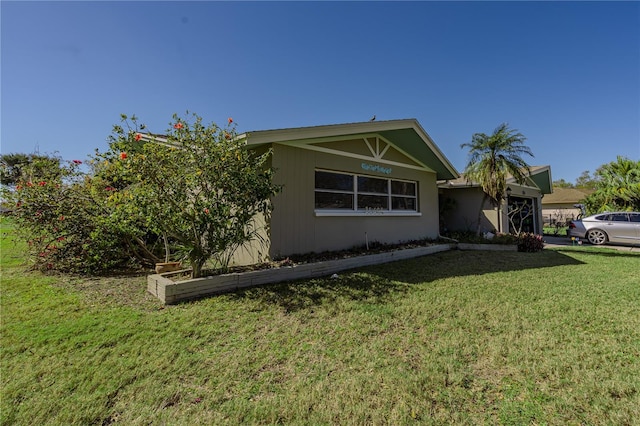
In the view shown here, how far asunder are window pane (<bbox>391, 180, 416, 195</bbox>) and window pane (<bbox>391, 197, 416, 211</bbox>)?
0.76 ft

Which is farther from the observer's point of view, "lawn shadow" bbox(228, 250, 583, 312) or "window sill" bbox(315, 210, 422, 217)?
"window sill" bbox(315, 210, 422, 217)

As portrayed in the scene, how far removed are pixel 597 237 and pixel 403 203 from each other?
10.5m

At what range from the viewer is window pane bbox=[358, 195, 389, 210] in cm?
898

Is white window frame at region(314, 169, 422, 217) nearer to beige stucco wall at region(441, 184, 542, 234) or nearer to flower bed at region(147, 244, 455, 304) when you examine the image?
flower bed at region(147, 244, 455, 304)

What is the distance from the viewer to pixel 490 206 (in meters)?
14.4

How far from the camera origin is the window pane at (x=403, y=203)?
10170 millimetres

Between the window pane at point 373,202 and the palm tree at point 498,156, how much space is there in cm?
520

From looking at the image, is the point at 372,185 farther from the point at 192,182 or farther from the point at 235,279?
the point at 192,182

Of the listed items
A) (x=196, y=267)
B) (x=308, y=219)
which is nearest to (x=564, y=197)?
(x=308, y=219)

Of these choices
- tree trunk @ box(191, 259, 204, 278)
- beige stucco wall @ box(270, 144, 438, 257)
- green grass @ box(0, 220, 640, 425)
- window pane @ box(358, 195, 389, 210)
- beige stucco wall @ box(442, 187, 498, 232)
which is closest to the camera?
green grass @ box(0, 220, 640, 425)

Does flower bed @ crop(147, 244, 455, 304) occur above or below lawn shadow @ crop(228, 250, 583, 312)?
above

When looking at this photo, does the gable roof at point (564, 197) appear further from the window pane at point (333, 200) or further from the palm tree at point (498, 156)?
the window pane at point (333, 200)

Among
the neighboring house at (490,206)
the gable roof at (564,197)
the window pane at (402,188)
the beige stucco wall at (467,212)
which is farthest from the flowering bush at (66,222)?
the gable roof at (564,197)

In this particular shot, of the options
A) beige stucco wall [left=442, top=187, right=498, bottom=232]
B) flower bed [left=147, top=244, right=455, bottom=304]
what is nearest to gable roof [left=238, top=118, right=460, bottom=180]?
flower bed [left=147, top=244, right=455, bottom=304]
